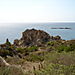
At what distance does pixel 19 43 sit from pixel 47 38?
22.8ft

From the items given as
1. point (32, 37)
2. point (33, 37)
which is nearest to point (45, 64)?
point (33, 37)

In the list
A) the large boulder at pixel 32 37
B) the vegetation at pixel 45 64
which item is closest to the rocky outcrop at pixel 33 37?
the large boulder at pixel 32 37

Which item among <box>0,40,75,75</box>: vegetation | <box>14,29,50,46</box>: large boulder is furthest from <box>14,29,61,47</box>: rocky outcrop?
<box>0,40,75,75</box>: vegetation

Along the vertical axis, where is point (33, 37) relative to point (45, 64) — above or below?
below

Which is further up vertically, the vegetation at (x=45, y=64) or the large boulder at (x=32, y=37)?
the vegetation at (x=45, y=64)

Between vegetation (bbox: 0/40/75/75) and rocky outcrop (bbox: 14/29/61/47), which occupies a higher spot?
vegetation (bbox: 0/40/75/75)

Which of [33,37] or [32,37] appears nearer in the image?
[33,37]

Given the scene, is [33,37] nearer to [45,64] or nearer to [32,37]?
[32,37]

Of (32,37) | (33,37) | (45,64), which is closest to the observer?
(45,64)

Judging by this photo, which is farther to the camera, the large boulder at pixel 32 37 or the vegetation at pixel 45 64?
the large boulder at pixel 32 37

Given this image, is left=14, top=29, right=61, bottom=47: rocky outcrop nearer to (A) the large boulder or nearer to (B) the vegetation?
(A) the large boulder

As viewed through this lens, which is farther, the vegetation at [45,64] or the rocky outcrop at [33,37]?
the rocky outcrop at [33,37]

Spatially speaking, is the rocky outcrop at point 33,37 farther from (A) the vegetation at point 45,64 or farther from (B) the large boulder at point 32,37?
(A) the vegetation at point 45,64

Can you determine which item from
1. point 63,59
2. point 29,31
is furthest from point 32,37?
point 63,59
